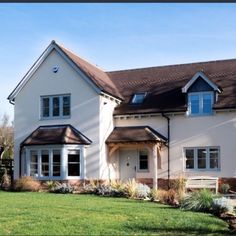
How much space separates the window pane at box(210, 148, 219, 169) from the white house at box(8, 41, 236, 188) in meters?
0.06

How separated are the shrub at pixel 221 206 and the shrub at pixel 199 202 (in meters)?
0.35

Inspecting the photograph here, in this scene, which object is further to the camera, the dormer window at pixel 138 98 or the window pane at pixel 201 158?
the dormer window at pixel 138 98

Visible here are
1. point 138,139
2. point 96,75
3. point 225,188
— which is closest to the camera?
point 225,188

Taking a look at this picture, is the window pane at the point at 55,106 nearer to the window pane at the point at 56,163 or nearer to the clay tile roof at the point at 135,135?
the window pane at the point at 56,163

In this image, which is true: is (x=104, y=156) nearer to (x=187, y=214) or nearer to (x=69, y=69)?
(x=69, y=69)

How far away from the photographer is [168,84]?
102ft

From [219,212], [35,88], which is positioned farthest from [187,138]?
[219,212]

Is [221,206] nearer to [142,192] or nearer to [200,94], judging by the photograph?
[142,192]

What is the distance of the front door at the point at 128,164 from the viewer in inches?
1167

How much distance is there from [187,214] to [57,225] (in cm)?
482

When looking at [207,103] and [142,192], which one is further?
[207,103]

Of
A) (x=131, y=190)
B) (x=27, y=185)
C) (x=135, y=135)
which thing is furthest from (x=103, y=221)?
(x=135, y=135)

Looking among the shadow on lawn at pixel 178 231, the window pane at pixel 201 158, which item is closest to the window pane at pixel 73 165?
the window pane at pixel 201 158

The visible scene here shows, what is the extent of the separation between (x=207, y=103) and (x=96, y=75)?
7913 mm
